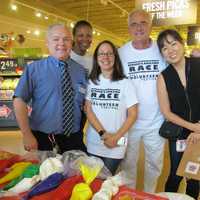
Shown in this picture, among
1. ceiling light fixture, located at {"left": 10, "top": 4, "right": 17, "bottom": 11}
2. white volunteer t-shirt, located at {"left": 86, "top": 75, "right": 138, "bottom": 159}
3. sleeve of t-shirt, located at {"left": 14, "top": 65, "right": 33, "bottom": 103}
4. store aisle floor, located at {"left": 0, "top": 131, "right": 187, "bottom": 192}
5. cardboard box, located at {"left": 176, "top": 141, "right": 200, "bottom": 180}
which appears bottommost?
store aisle floor, located at {"left": 0, "top": 131, "right": 187, "bottom": 192}

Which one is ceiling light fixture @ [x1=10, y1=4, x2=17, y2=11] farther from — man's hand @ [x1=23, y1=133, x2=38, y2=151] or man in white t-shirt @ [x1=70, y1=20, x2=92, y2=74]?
man's hand @ [x1=23, y1=133, x2=38, y2=151]

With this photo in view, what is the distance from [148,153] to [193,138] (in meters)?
0.64

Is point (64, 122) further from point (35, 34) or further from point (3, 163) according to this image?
point (35, 34)

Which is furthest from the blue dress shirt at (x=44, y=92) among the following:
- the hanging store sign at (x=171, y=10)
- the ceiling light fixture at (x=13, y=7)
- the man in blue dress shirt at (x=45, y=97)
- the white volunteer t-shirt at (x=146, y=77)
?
the ceiling light fixture at (x=13, y=7)

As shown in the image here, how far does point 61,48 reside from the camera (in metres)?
2.51

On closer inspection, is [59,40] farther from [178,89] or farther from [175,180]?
[175,180]

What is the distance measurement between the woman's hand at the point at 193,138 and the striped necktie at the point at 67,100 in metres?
0.88

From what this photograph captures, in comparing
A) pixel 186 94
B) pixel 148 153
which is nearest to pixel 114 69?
pixel 186 94

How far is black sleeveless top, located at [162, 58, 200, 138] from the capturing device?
8.63 feet

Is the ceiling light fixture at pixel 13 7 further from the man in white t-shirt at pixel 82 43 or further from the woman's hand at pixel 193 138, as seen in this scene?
the woman's hand at pixel 193 138

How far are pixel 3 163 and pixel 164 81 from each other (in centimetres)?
139

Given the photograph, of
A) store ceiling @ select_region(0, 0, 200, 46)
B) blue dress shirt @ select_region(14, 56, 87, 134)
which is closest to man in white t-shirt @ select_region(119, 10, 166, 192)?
blue dress shirt @ select_region(14, 56, 87, 134)

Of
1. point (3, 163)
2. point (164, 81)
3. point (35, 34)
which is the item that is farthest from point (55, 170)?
point (35, 34)

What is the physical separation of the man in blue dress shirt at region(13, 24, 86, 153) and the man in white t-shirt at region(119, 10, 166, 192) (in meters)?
0.65
